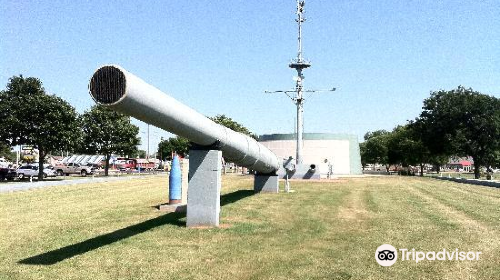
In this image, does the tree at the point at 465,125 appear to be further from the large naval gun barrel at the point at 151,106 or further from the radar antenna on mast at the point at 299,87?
the large naval gun barrel at the point at 151,106

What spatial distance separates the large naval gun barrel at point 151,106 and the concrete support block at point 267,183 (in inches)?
412

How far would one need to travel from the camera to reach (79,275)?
7.91m

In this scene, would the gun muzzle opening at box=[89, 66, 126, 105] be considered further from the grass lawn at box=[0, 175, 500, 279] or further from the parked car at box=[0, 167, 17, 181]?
the parked car at box=[0, 167, 17, 181]

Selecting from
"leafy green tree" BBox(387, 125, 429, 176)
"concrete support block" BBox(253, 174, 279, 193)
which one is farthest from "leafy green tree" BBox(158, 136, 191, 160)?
"concrete support block" BBox(253, 174, 279, 193)

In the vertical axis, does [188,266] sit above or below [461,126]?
below

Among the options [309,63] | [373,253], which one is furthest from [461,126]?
[373,253]

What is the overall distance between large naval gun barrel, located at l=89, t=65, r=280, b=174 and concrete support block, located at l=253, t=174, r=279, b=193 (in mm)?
10462

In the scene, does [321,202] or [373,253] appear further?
[321,202]

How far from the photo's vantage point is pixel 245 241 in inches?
432

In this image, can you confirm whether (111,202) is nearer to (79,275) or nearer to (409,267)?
(79,275)

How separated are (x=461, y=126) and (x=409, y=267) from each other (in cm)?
5730

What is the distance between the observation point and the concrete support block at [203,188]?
13031 millimetres

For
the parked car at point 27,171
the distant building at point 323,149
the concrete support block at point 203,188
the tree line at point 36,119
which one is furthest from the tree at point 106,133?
the concrete support block at point 203,188

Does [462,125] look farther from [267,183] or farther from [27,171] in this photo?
[27,171]
